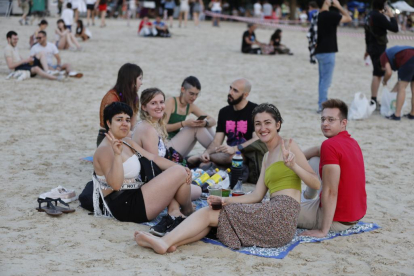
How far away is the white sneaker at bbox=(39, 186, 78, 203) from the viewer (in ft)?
18.4

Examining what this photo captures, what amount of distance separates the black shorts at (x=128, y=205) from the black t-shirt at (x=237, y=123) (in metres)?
2.09

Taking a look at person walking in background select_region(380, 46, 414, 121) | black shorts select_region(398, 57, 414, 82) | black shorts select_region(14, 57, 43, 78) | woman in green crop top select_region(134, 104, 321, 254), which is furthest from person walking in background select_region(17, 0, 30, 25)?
woman in green crop top select_region(134, 104, 321, 254)

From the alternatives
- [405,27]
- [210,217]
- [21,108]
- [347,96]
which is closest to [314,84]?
[347,96]

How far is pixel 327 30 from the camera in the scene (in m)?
10.2

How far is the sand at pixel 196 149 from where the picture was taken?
437 centimetres

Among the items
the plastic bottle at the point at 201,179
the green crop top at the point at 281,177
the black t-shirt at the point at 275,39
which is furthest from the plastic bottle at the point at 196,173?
the black t-shirt at the point at 275,39

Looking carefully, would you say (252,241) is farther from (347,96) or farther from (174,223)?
(347,96)

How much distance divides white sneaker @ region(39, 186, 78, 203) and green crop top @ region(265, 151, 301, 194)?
2.11m

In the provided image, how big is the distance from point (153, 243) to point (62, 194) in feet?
5.22

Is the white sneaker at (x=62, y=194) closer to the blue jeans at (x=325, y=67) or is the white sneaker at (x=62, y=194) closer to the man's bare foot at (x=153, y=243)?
the man's bare foot at (x=153, y=243)

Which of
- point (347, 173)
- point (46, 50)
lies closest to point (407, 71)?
point (347, 173)

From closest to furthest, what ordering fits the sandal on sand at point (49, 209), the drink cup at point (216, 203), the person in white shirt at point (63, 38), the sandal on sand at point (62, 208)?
the drink cup at point (216, 203) → the sandal on sand at point (49, 209) → the sandal on sand at point (62, 208) → the person in white shirt at point (63, 38)

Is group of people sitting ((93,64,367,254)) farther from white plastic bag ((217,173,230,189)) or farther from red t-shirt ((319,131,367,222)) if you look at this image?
white plastic bag ((217,173,230,189))

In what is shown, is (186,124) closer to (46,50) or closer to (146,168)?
(146,168)
